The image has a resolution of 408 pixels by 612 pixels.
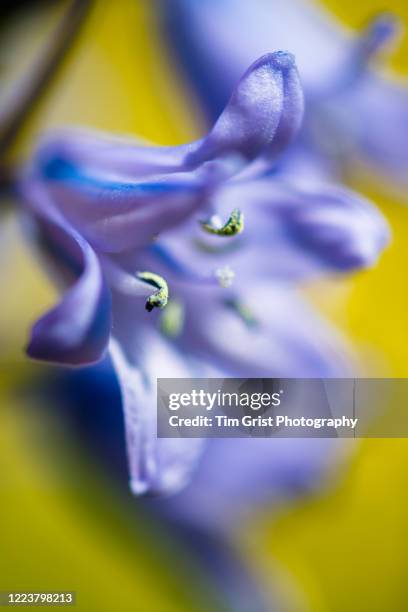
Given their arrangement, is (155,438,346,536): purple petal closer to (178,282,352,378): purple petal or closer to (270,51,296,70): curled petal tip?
(178,282,352,378): purple petal

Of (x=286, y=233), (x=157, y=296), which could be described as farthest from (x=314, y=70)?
(x=157, y=296)

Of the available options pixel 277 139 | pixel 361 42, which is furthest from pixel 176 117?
pixel 277 139

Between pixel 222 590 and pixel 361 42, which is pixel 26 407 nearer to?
pixel 222 590

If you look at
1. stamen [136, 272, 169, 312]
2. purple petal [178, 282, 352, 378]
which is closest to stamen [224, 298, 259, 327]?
purple petal [178, 282, 352, 378]

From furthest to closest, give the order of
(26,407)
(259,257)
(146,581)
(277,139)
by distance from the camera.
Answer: (146,581), (26,407), (259,257), (277,139)

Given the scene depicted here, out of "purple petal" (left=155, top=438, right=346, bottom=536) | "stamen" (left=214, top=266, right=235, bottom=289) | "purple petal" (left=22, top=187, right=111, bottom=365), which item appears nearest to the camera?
"purple petal" (left=22, top=187, right=111, bottom=365)
